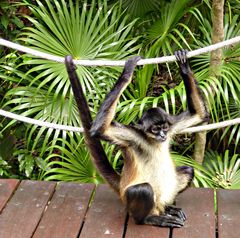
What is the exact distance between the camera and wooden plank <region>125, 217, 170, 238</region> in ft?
10.8

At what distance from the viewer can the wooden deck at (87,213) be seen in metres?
3.32

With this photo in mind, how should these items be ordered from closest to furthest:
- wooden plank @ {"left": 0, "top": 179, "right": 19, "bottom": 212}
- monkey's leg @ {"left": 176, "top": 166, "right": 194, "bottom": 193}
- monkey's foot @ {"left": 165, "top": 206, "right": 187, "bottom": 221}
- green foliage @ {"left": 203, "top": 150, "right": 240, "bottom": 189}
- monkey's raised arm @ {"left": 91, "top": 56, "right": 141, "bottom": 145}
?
monkey's raised arm @ {"left": 91, "top": 56, "right": 141, "bottom": 145}
monkey's foot @ {"left": 165, "top": 206, "right": 187, "bottom": 221}
monkey's leg @ {"left": 176, "top": 166, "right": 194, "bottom": 193}
wooden plank @ {"left": 0, "top": 179, "right": 19, "bottom": 212}
green foliage @ {"left": 203, "top": 150, "right": 240, "bottom": 189}

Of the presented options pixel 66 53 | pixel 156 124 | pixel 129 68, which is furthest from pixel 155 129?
pixel 66 53

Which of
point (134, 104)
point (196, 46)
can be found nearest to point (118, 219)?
point (134, 104)

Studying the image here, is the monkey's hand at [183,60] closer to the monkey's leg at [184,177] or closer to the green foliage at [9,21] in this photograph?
the monkey's leg at [184,177]

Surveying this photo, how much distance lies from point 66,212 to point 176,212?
67cm

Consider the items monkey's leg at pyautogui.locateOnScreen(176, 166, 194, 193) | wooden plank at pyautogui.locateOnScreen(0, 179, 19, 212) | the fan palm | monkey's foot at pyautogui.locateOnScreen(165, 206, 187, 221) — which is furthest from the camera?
the fan palm

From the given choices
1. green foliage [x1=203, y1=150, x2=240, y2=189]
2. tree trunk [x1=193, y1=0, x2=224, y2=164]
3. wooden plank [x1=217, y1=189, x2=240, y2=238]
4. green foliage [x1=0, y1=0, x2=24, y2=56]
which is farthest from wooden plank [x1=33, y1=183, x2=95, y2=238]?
green foliage [x1=0, y1=0, x2=24, y2=56]

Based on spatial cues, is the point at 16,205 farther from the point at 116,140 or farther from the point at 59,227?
the point at 116,140

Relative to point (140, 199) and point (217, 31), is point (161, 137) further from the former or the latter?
point (217, 31)

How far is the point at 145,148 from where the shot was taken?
350cm

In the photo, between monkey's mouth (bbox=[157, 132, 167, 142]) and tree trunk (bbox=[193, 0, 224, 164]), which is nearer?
monkey's mouth (bbox=[157, 132, 167, 142])

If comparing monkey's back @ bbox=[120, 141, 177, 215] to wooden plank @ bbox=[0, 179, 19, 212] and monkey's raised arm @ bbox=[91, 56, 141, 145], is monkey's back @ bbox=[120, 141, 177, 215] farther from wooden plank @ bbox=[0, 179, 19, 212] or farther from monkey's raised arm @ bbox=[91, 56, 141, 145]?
wooden plank @ bbox=[0, 179, 19, 212]

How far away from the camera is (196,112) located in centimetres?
360
